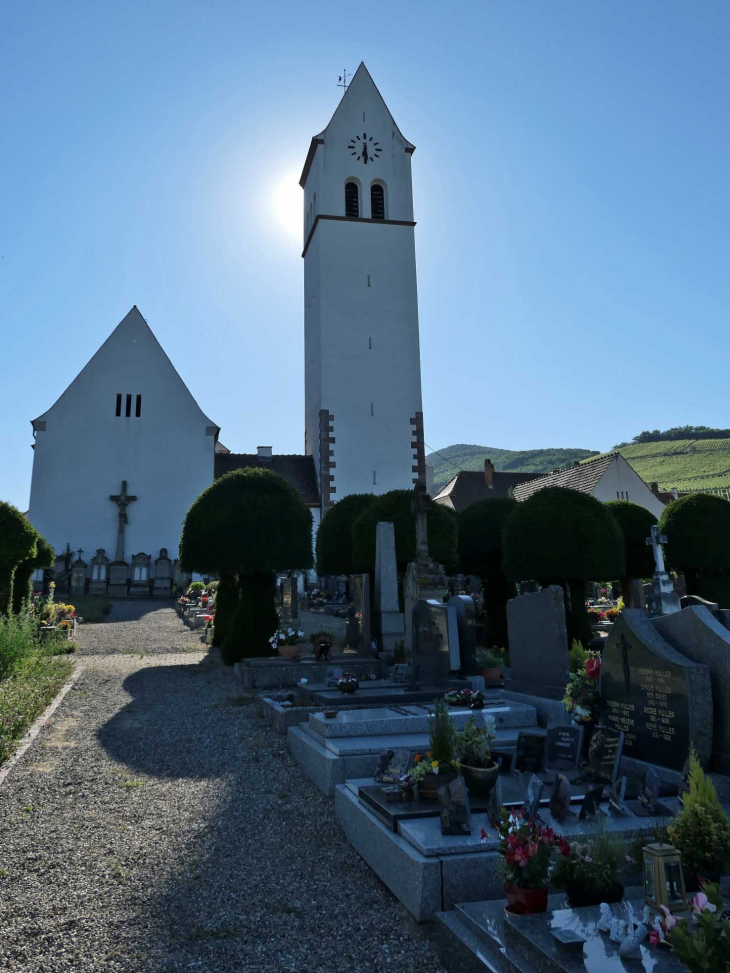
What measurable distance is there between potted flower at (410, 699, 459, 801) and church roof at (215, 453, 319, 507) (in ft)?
96.1

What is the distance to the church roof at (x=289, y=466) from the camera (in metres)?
35.3

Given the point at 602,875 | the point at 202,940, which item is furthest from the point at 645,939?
the point at 202,940

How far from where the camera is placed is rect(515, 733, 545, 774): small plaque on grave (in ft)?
18.8

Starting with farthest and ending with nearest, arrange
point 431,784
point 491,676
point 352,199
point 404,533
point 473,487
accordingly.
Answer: point 473,487, point 352,199, point 404,533, point 491,676, point 431,784

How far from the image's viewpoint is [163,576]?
32.7m

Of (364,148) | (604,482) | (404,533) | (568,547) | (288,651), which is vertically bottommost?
(288,651)

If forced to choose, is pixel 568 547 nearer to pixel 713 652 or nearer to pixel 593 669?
pixel 593 669

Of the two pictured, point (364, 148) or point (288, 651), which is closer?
point (288, 651)

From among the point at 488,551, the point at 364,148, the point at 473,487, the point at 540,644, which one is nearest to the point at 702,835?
the point at 540,644

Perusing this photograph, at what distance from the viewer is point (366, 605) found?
1319cm

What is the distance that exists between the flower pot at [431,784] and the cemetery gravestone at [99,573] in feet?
95.0

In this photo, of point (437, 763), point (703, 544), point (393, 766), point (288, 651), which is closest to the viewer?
point (437, 763)

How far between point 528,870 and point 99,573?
1253 inches

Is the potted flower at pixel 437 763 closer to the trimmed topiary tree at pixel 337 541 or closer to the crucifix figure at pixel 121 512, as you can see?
the trimmed topiary tree at pixel 337 541
